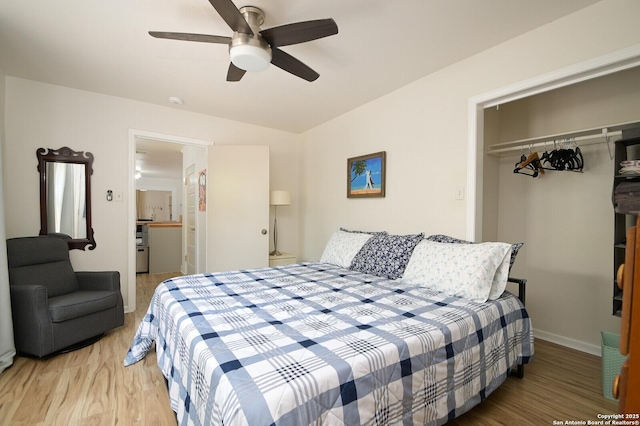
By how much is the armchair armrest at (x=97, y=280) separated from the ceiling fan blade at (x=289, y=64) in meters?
2.51

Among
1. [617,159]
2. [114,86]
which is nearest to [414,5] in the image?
[617,159]

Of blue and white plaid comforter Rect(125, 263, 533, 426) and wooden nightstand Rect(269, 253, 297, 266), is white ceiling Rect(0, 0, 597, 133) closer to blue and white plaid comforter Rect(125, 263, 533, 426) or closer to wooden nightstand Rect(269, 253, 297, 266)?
blue and white plaid comforter Rect(125, 263, 533, 426)

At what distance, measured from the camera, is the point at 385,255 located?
8.12ft

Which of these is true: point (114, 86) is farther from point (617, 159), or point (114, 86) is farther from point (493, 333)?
point (617, 159)

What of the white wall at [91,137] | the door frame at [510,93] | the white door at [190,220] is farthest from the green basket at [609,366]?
the white door at [190,220]

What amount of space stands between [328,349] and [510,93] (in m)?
2.21

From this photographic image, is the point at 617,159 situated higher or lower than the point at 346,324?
higher

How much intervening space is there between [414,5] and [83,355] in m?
3.51

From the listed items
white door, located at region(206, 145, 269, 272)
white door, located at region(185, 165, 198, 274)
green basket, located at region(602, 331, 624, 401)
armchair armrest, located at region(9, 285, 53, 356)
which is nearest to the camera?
green basket, located at region(602, 331, 624, 401)

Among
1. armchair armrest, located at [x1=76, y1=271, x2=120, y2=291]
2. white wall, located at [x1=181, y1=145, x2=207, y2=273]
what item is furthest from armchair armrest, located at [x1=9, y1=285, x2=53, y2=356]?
white wall, located at [x1=181, y1=145, x2=207, y2=273]

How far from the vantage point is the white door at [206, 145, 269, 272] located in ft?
12.2

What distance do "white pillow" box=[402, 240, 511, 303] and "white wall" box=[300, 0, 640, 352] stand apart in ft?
1.55

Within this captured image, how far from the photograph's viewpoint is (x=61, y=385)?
6.28ft

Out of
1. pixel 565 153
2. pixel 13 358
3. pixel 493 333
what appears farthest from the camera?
pixel 565 153
